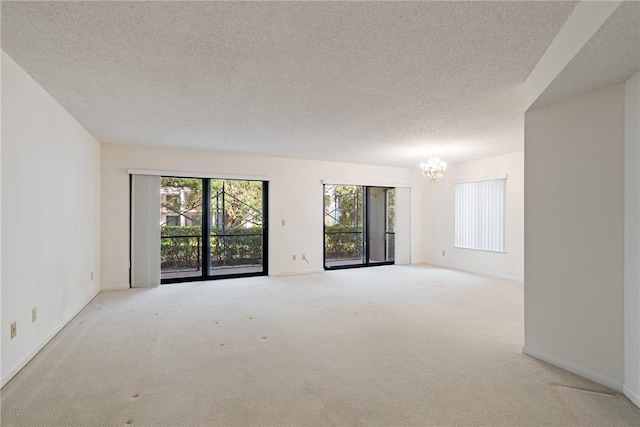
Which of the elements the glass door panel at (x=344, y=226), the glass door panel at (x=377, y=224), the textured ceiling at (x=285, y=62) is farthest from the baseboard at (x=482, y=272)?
the textured ceiling at (x=285, y=62)

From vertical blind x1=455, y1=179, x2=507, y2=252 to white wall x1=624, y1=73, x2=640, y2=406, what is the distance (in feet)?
14.0

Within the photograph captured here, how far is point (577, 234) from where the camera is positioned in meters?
2.47

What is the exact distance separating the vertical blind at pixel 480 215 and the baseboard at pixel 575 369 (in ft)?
12.6

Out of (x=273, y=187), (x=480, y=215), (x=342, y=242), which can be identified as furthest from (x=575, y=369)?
(x=342, y=242)

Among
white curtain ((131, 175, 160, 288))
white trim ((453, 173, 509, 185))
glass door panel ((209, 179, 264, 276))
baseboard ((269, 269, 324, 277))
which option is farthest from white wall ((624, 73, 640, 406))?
white curtain ((131, 175, 160, 288))

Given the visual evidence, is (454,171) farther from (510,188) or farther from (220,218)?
(220,218)

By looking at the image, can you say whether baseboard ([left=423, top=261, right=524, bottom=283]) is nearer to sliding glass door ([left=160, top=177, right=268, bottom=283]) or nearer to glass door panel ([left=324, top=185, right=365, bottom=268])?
glass door panel ([left=324, top=185, right=365, bottom=268])

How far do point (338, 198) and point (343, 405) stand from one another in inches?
219

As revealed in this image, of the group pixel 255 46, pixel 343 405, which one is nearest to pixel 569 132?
pixel 255 46

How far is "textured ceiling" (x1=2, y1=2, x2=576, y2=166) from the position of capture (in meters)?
1.84

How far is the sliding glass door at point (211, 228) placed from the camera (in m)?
5.78

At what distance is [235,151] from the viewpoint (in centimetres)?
581

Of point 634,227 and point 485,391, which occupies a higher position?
point 634,227

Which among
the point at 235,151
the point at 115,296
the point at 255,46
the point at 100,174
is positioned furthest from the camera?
the point at 235,151
